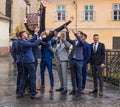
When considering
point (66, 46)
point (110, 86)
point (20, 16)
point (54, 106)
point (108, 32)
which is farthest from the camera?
point (20, 16)

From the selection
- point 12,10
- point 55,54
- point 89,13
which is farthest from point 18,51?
point 12,10

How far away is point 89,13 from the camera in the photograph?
43.1 m

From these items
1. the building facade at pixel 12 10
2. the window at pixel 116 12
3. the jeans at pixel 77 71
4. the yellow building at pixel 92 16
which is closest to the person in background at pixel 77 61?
the jeans at pixel 77 71

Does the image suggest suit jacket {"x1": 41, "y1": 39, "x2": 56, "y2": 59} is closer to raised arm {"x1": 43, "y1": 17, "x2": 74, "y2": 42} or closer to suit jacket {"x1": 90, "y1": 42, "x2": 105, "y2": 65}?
raised arm {"x1": 43, "y1": 17, "x2": 74, "y2": 42}

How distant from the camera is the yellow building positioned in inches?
1676

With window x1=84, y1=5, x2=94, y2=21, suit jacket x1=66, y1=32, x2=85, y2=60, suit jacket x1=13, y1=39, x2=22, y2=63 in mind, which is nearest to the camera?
suit jacket x1=13, y1=39, x2=22, y2=63

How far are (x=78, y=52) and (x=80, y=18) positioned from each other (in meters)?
30.3

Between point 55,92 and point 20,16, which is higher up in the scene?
point 20,16

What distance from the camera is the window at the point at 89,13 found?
141ft

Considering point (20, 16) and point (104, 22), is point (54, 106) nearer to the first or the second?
point (104, 22)

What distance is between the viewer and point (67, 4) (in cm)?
4334

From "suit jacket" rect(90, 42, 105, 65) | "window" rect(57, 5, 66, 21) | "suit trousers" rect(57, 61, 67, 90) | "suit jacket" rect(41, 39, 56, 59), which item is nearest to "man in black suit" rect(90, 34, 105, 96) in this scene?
"suit jacket" rect(90, 42, 105, 65)

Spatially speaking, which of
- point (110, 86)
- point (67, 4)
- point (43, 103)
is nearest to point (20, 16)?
point (67, 4)

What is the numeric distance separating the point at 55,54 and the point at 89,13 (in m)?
29.6
